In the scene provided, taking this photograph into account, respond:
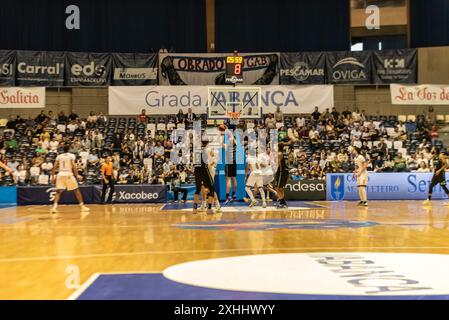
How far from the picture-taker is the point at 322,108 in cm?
2981

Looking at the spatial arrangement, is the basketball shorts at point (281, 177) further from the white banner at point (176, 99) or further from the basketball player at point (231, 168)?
the white banner at point (176, 99)

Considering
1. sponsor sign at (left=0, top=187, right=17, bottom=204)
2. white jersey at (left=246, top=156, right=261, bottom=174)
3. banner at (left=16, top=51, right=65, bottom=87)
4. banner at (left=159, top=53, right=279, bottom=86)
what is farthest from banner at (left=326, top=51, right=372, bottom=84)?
sponsor sign at (left=0, top=187, right=17, bottom=204)

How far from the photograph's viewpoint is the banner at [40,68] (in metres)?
29.5

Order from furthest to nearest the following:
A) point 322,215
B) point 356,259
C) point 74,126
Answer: point 74,126 < point 322,215 < point 356,259

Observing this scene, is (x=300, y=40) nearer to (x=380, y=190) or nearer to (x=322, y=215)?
(x=380, y=190)

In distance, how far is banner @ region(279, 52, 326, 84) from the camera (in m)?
30.8

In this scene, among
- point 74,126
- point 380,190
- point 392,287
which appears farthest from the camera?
point 74,126

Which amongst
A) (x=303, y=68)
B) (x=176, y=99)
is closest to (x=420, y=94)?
(x=303, y=68)

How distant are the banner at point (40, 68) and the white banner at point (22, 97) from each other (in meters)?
1.13

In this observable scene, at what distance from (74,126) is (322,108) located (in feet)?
39.8

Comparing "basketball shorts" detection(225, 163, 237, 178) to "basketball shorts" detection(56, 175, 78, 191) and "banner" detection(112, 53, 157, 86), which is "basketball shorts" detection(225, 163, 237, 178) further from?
"banner" detection(112, 53, 157, 86)

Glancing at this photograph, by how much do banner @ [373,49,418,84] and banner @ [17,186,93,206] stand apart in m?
16.6

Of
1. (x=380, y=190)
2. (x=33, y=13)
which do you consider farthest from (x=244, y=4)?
(x=380, y=190)

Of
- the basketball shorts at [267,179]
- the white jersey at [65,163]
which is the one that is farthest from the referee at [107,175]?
the basketball shorts at [267,179]
